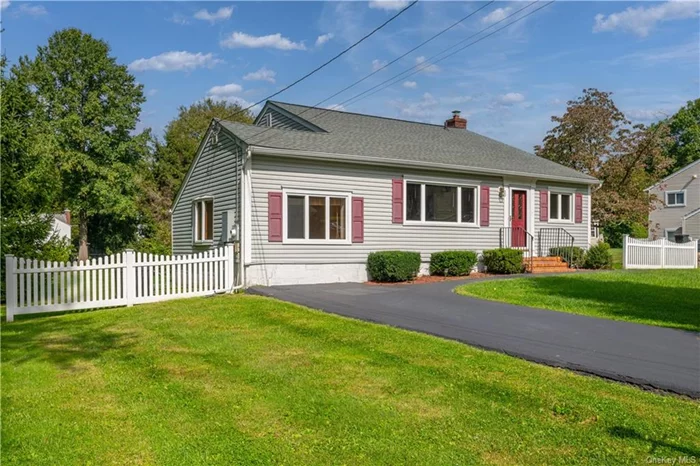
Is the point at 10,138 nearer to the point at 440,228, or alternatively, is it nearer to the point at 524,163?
the point at 440,228

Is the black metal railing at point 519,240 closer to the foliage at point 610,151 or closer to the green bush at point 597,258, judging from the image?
the green bush at point 597,258

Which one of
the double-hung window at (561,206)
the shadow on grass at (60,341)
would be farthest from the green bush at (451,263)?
the shadow on grass at (60,341)

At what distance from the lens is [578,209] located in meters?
18.0

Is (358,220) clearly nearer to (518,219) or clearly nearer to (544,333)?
(518,219)

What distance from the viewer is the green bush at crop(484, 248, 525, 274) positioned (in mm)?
14781

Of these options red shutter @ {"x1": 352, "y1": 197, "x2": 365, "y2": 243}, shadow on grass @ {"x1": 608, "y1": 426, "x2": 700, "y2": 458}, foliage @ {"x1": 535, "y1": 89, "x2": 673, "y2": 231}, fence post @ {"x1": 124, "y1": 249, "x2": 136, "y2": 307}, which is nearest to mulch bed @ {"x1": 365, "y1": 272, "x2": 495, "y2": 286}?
red shutter @ {"x1": 352, "y1": 197, "x2": 365, "y2": 243}

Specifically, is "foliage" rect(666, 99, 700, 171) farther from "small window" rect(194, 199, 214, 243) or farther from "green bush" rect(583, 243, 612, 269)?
"small window" rect(194, 199, 214, 243)

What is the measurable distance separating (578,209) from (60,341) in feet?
55.1

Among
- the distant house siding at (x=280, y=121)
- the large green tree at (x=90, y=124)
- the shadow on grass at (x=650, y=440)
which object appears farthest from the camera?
the large green tree at (x=90, y=124)

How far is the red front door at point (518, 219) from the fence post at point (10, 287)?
44.3ft

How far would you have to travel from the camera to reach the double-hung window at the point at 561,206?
17583 mm

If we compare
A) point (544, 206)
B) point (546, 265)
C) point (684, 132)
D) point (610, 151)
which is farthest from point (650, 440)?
point (684, 132)

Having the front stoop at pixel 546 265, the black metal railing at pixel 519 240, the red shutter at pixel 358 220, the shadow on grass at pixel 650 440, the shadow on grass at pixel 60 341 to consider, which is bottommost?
the shadow on grass at pixel 60 341

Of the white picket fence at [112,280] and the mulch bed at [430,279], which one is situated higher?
the white picket fence at [112,280]
